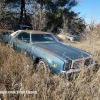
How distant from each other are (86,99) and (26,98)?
3.72 feet

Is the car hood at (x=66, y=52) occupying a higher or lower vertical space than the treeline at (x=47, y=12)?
lower

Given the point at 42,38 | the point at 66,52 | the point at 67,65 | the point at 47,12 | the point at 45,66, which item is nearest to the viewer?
the point at 67,65

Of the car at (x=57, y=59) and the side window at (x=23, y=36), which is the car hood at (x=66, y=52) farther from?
the side window at (x=23, y=36)

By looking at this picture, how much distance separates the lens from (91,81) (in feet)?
7.20

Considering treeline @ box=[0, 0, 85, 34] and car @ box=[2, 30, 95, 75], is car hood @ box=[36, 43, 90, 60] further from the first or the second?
treeline @ box=[0, 0, 85, 34]

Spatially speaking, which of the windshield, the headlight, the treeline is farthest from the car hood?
the treeline

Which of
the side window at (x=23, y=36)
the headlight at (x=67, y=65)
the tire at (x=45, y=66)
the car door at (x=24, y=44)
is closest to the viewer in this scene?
the headlight at (x=67, y=65)

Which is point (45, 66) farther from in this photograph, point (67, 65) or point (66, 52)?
point (66, 52)

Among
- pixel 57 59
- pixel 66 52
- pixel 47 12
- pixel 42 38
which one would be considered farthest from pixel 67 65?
pixel 47 12

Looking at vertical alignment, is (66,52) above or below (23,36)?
below

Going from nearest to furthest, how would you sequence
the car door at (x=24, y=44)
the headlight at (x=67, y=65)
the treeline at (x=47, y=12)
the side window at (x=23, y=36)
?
the headlight at (x=67, y=65)
the car door at (x=24, y=44)
the side window at (x=23, y=36)
the treeline at (x=47, y=12)

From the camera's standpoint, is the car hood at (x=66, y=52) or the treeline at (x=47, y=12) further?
the treeline at (x=47, y=12)

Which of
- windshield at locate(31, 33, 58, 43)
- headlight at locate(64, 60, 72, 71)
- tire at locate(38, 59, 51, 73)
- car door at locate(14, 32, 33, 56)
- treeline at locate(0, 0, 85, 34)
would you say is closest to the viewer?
headlight at locate(64, 60, 72, 71)

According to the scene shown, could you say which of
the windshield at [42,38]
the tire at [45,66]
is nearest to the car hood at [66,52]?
the tire at [45,66]
